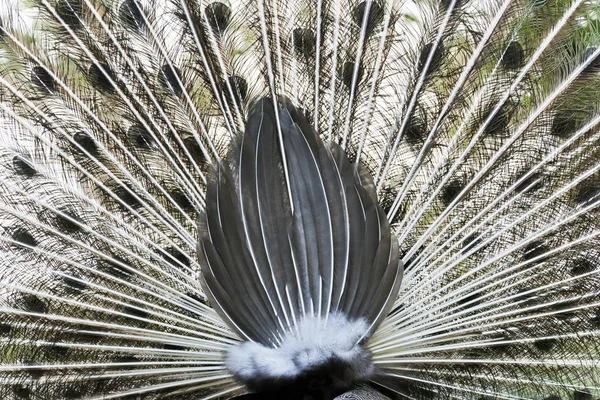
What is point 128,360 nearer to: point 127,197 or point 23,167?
point 127,197

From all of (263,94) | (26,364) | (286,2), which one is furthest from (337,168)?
(26,364)

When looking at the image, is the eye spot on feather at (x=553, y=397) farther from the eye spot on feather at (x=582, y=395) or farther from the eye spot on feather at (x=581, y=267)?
the eye spot on feather at (x=581, y=267)

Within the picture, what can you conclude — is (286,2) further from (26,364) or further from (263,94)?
(26,364)

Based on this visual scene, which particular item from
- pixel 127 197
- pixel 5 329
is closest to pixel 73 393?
pixel 5 329

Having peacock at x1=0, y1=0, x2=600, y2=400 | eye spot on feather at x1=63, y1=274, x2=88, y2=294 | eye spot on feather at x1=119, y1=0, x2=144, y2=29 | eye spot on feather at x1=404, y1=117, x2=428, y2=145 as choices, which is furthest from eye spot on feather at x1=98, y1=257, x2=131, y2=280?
eye spot on feather at x1=404, y1=117, x2=428, y2=145

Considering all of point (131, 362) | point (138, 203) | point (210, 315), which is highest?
point (138, 203)

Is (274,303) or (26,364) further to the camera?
(26,364)

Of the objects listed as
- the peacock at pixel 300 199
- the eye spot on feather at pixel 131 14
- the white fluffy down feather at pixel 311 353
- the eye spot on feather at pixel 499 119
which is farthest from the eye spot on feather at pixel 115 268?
the eye spot on feather at pixel 499 119
